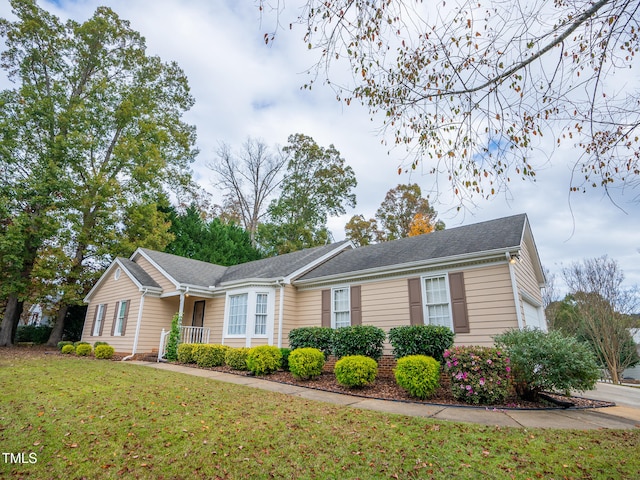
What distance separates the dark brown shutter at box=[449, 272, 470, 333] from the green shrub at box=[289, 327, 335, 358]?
3.33 metres

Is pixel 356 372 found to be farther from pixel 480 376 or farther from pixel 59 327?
pixel 59 327

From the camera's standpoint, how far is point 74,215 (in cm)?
1698

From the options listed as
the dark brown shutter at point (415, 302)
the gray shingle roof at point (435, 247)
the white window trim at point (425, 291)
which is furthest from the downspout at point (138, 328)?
the white window trim at point (425, 291)

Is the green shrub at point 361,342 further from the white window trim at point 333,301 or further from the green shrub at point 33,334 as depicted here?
the green shrub at point 33,334

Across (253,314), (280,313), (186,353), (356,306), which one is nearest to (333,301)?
(356,306)

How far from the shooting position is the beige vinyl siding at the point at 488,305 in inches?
317

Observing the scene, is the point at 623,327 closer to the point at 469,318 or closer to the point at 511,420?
the point at 469,318

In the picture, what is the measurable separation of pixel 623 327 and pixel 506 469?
19.2 m

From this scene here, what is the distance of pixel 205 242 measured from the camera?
2230 cm

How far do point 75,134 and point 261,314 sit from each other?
1443cm

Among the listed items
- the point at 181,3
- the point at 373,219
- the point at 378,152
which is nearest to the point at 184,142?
the point at 373,219

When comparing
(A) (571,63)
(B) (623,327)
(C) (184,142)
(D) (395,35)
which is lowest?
(B) (623,327)

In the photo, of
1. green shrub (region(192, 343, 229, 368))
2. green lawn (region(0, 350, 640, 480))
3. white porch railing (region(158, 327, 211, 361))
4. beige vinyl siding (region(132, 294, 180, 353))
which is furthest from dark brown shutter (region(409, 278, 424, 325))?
beige vinyl siding (region(132, 294, 180, 353))

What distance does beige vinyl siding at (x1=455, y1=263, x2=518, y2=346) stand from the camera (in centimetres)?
806
